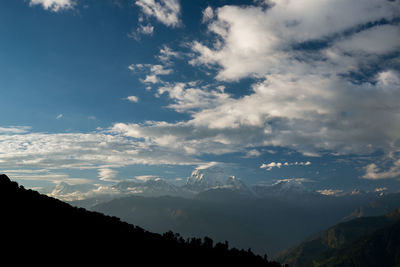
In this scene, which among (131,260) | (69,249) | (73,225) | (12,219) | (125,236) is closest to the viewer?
(69,249)

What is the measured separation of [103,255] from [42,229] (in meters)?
27.0

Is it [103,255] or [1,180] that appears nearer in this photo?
[103,255]

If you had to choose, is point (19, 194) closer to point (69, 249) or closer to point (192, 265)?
point (69, 249)

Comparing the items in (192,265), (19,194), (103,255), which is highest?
(19,194)

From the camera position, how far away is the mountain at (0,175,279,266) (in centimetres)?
9625

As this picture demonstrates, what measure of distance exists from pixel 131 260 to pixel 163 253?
4685cm

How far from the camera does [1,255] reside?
277 ft

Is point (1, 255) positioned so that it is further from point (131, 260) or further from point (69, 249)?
point (131, 260)

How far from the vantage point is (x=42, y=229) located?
119 metres

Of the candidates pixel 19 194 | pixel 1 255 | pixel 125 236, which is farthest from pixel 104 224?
pixel 1 255

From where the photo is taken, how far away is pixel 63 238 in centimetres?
11875

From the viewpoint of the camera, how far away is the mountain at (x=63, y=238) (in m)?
96.2

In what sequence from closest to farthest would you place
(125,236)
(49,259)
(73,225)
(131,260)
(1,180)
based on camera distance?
(49,259), (131,260), (73,225), (1,180), (125,236)

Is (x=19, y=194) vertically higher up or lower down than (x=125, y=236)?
higher up
